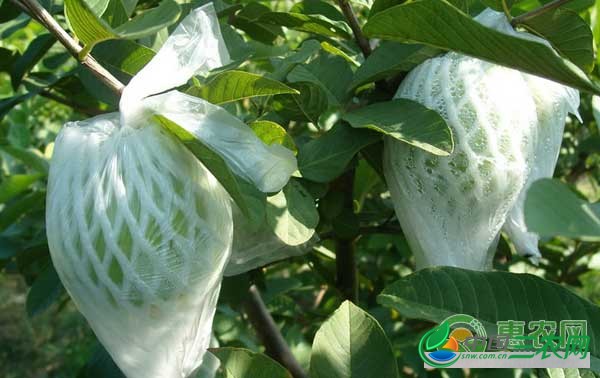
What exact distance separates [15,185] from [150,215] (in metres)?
0.76

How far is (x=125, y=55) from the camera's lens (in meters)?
0.84

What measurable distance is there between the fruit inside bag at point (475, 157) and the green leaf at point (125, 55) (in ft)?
0.99

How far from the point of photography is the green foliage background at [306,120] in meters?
0.79

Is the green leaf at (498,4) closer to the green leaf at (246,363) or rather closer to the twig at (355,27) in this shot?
the twig at (355,27)

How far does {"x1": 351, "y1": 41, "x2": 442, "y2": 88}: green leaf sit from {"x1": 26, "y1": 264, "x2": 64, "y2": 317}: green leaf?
578 mm

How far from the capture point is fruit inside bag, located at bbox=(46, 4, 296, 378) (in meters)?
0.66

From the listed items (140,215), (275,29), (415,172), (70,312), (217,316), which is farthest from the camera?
(70,312)

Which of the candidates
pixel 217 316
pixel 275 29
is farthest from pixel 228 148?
pixel 217 316

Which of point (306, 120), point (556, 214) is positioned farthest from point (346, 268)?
point (556, 214)

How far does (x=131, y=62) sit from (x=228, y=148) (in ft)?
0.77

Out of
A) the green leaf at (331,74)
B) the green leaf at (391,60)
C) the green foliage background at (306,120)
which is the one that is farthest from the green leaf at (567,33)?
the green leaf at (331,74)

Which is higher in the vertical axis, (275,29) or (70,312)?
(275,29)

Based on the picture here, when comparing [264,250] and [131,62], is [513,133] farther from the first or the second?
[131,62]

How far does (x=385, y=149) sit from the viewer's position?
0.82 m
